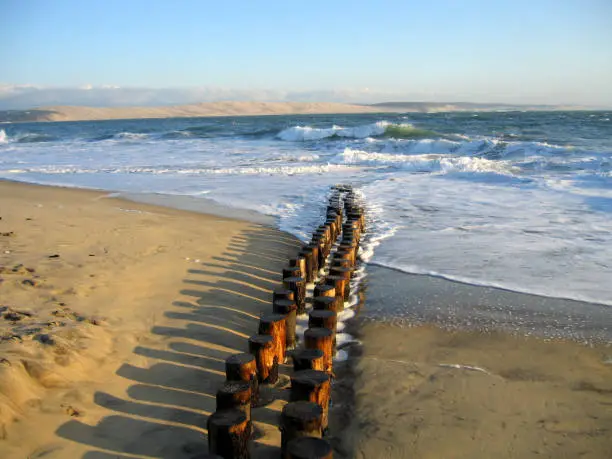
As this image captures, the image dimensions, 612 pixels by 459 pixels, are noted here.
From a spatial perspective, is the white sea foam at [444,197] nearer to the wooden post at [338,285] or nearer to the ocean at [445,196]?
the ocean at [445,196]

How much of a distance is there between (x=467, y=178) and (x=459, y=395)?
475 inches

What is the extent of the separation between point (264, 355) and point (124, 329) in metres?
1.46

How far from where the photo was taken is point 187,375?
3562 mm

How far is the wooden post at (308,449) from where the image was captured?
7.03ft

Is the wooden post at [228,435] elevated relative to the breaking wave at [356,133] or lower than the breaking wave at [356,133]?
lower

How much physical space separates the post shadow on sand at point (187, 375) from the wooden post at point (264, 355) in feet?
0.46

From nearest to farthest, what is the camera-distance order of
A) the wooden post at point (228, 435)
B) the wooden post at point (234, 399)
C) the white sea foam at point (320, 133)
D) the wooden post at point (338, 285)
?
1. the wooden post at point (228, 435)
2. the wooden post at point (234, 399)
3. the wooden post at point (338, 285)
4. the white sea foam at point (320, 133)

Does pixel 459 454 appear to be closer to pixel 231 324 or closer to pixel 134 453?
pixel 134 453

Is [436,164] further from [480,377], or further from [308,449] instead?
[308,449]

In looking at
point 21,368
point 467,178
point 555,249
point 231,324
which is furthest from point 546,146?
point 21,368

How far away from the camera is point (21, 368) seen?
3254mm

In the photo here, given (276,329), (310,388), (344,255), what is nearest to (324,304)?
(276,329)

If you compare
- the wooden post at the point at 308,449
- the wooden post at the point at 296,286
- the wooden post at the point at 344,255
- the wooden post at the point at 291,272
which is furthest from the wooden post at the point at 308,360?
the wooden post at the point at 344,255

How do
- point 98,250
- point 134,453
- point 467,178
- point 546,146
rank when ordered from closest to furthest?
point 134,453, point 98,250, point 467,178, point 546,146
